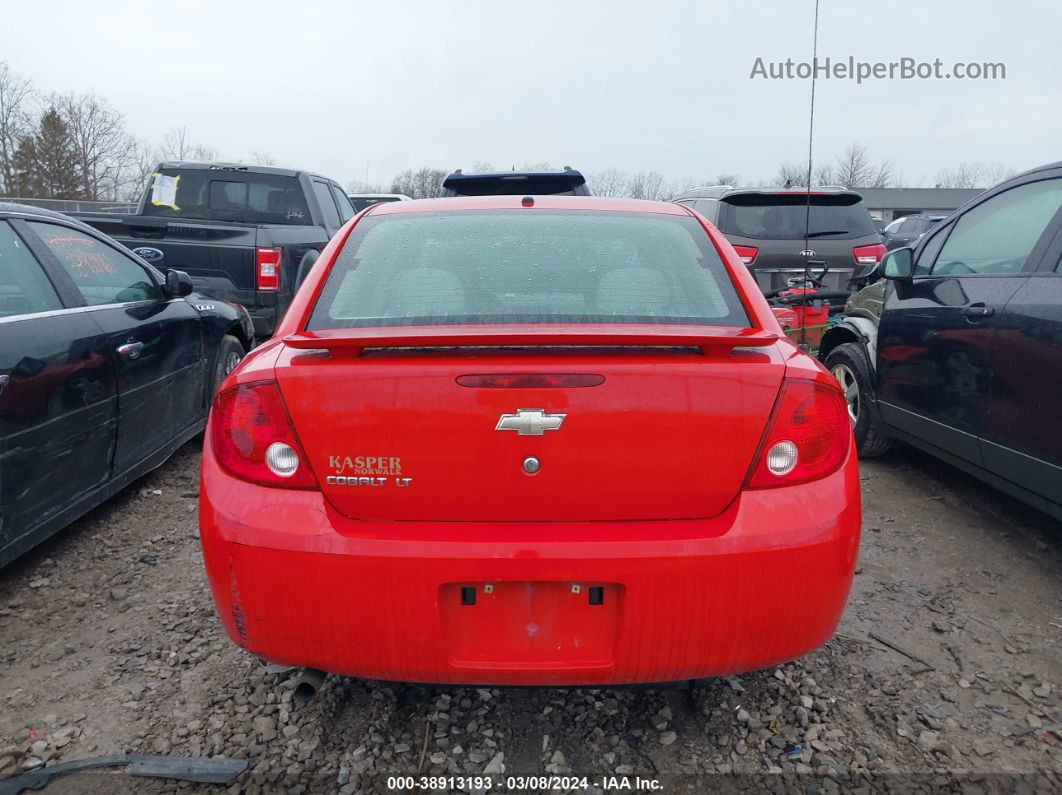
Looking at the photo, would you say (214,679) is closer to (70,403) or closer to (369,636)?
(369,636)

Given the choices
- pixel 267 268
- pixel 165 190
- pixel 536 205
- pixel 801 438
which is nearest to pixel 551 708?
pixel 801 438

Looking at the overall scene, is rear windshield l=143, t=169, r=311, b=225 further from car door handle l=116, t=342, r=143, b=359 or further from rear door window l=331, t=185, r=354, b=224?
car door handle l=116, t=342, r=143, b=359

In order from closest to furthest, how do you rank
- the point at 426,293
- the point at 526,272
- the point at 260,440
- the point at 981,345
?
the point at 260,440
the point at 426,293
the point at 526,272
the point at 981,345

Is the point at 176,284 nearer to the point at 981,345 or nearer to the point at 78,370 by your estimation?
the point at 78,370

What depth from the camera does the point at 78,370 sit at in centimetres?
317

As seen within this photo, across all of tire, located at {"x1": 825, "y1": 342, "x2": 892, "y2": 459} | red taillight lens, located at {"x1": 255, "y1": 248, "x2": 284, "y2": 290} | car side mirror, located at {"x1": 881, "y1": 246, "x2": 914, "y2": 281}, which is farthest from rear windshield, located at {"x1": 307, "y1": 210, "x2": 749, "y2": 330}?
red taillight lens, located at {"x1": 255, "y1": 248, "x2": 284, "y2": 290}

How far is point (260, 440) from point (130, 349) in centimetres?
220

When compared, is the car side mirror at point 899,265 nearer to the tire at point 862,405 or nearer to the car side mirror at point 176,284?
the tire at point 862,405

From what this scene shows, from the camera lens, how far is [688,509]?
183 cm

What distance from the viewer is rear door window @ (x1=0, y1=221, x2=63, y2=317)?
3.04m

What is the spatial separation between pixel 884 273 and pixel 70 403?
4.22 m

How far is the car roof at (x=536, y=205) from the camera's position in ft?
8.98

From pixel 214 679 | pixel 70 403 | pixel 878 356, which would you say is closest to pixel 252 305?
pixel 70 403

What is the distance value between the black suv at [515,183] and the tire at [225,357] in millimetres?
3530
